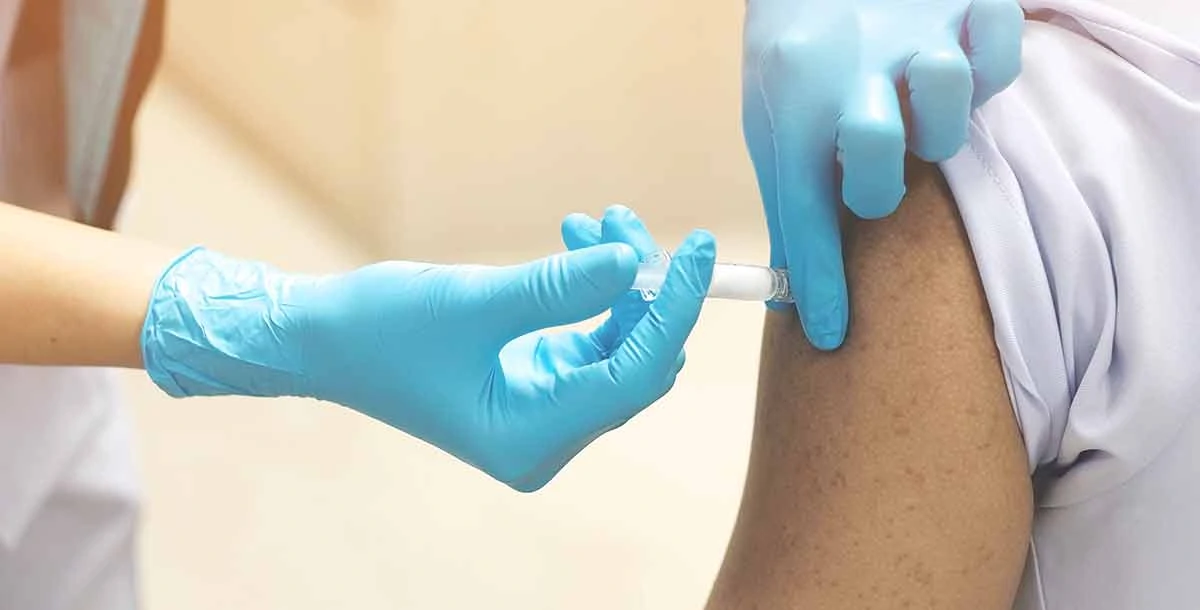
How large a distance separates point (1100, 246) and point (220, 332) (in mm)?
588

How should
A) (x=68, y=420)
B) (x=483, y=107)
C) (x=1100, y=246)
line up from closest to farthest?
1. (x=1100, y=246)
2. (x=68, y=420)
3. (x=483, y=107)

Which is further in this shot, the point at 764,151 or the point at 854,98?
the point at 764,151

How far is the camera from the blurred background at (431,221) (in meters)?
1.74

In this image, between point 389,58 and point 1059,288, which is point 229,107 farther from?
point 1059,288

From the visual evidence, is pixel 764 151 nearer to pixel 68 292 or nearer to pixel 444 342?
pixel 444 342

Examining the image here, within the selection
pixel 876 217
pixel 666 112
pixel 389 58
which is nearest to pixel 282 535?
pixel 389 58

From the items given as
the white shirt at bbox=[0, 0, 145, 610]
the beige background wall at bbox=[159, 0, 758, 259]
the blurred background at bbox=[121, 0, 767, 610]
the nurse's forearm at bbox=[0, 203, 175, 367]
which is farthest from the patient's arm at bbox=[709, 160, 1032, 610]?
the beige background wall at bbox=[159, 0, 758, 259]

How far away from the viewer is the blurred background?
174 centimetres

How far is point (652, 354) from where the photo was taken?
80cm

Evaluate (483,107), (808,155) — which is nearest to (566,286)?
(808,155)

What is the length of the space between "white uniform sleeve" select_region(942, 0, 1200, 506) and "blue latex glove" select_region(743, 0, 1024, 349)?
1.5 inches

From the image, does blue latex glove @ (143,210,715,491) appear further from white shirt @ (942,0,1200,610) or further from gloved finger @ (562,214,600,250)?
white shirt @ (942,0,1200,610)

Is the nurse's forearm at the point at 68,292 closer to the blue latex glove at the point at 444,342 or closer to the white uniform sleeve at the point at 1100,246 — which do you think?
the blue latex glove at the point at 444,342

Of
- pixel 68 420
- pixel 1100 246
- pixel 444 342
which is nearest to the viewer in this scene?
pixel 1100 246
